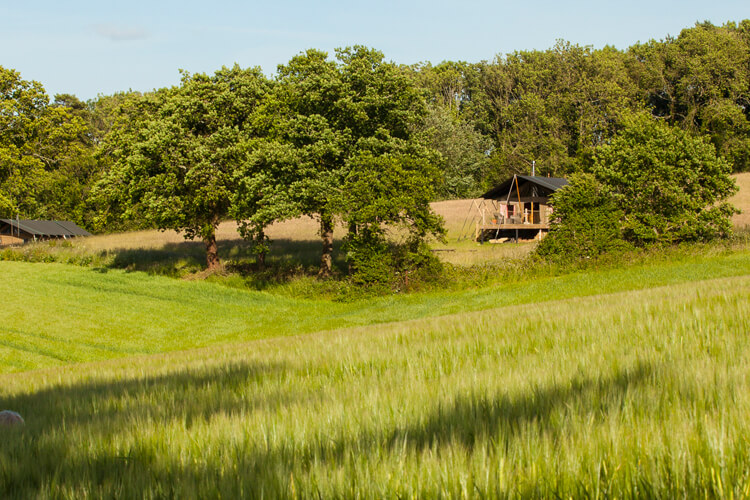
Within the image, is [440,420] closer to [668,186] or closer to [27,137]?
[668,186]

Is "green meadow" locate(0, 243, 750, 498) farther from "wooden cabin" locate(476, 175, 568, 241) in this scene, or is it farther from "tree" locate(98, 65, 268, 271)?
"wooden cabin" locate(476, 175, 568, 241)

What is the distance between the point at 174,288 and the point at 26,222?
4905cm

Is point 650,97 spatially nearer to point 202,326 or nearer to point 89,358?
point 202,326

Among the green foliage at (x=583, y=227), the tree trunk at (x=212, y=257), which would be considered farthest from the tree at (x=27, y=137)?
the green foliage at (x=583, y=227)

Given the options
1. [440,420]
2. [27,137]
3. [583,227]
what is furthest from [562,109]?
[440,420]

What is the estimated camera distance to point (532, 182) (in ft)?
211

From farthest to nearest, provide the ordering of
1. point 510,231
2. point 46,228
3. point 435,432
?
point 46,228 < point 510,231 < point 435,432

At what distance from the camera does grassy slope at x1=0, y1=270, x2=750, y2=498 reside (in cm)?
223

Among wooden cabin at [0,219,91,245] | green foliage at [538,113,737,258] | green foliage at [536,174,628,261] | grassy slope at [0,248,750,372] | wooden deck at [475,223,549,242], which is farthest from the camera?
wooden cabin at [0,219,91,245]

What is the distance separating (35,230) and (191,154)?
45.0 metres

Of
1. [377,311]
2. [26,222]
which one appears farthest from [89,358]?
[26,222]

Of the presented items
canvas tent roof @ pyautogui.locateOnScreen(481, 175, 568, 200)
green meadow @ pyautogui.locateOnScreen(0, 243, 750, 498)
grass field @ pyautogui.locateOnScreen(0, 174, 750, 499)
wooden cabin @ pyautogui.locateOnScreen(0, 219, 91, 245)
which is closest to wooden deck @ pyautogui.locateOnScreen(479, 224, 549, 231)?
canvas tent roof @ pyautogui.locateOnScreen(481, 175, 568, 200)

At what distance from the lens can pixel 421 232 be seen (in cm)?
3769

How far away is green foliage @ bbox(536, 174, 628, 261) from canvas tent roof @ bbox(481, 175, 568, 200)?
18930mm
